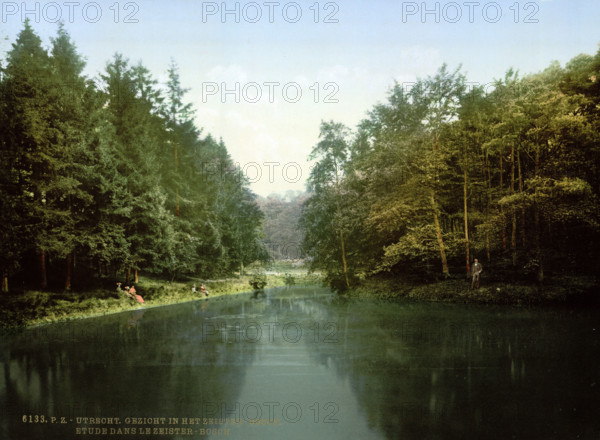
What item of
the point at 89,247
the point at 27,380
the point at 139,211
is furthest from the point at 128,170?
the point at 27,380

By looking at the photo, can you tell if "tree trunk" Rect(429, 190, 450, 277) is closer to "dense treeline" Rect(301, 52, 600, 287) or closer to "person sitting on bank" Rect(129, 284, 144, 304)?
"dense treeline" Rect(301, 52, 600, 287)

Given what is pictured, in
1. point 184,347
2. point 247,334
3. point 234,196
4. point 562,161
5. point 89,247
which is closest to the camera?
point 184,347

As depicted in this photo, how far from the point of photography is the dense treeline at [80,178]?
21.2 m

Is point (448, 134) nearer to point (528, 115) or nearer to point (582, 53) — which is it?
point (528, 115)

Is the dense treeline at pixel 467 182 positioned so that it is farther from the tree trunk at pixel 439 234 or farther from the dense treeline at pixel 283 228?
the dense treeline at pixel 283 228

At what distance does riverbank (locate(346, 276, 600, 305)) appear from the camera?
19.8m

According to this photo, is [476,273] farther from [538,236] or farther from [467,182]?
[467,182]

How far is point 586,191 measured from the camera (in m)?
19.0

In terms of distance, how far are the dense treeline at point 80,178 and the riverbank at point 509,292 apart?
17.6 meters

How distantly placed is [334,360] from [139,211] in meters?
21.1

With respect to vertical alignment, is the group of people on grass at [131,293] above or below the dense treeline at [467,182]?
below

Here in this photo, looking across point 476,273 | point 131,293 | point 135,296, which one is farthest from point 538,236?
point 131,293

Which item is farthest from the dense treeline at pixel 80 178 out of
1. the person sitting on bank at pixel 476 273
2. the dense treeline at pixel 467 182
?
the person sitting on bank at pixel 476 273

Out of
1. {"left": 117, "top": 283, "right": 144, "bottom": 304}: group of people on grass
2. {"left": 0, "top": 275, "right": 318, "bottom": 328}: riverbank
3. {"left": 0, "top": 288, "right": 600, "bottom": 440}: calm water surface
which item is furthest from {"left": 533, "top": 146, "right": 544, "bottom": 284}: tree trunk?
{"left": 117, "top": 283, "right": 144, "bottom": 304}: group of people on grass
